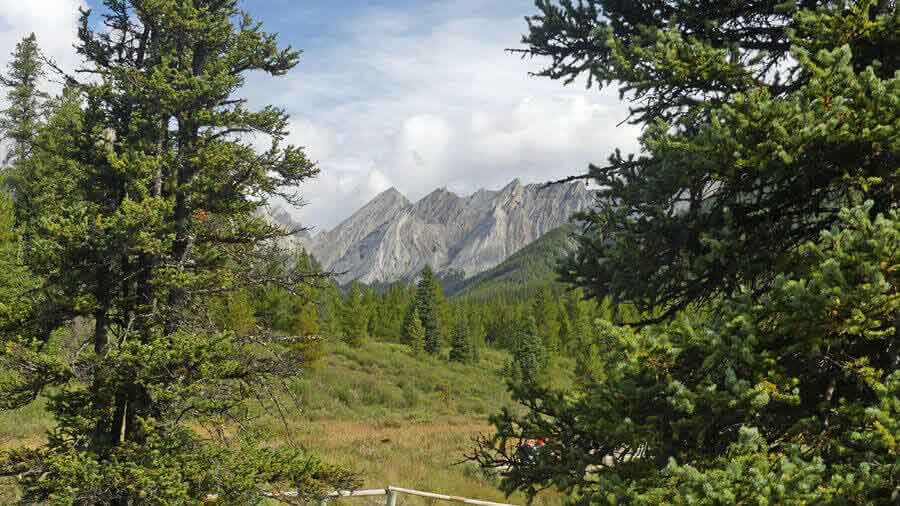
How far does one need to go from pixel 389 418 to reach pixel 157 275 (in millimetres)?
22391

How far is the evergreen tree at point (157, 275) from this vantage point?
7.83 metres

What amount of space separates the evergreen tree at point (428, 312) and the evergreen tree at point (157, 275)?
47184 mm

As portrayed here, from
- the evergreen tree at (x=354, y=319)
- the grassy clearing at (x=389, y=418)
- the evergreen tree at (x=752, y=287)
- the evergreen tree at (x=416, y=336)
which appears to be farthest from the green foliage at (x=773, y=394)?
the evergreen tree at (x=416, y=336)

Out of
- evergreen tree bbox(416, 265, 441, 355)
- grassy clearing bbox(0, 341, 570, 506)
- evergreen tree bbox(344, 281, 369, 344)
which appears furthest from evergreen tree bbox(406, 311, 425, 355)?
evergreen tree bbox(344, 281, 369, 344)

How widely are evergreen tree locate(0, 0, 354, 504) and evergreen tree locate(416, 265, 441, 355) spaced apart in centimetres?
4718

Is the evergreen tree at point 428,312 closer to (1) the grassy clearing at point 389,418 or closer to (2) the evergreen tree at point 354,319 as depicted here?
(1) the grassy clearing at point 389,418

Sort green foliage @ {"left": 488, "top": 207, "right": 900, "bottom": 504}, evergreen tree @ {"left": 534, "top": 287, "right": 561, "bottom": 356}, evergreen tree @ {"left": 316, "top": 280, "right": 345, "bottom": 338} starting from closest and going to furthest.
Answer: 1. green foliage @ {"left": 488, "top": 207, "right": 900, "bottom": 504}
2. evergreen tree @ {"left": 316, "top": 280, "right": 345, "bottom": 338}
3. evergreen tree @ {"left": 534, "top": 287, "right": 561, "bottom": 356}

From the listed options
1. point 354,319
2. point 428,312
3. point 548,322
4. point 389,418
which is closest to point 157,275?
point 389,418

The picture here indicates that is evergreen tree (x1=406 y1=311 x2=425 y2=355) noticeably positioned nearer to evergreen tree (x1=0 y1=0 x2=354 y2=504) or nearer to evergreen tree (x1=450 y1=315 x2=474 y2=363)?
evergreen tree (x1=450 y1=315 x2=474 y2=363)

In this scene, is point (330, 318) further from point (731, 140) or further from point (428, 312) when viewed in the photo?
point (731, 140)

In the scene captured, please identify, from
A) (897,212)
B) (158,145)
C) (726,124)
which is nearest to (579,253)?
(726,124)

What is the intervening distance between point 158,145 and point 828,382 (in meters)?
8.41

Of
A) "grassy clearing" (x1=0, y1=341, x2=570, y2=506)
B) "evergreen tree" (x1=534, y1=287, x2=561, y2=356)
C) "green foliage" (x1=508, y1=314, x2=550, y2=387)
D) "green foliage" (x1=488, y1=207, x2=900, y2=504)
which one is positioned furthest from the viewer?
"evergreen tree" (x1=534, y1=287, x2=561, y2=356)

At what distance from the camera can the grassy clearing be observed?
47.5 feet
